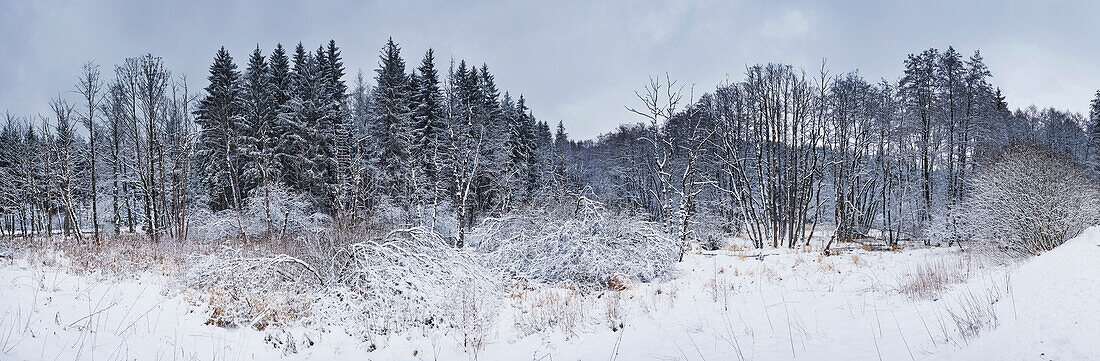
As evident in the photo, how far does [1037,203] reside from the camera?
35.3 feet

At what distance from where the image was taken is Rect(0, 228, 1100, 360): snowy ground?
4.41 m

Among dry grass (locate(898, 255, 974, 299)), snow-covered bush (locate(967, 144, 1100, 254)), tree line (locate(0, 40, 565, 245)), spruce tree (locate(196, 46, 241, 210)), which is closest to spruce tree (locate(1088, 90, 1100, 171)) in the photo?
snow-covered bush (locate(967, 144, 1100, 254))

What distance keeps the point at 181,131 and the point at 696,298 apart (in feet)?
87.9

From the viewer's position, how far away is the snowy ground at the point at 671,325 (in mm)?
4406

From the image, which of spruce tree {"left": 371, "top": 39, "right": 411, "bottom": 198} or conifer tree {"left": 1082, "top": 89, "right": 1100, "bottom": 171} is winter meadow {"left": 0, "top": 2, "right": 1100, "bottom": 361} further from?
conifer tree {"left": 1082, "top": 89, "right": 1100, "bottom": 171}

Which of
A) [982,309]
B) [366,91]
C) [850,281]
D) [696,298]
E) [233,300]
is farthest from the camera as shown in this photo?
[366,91]

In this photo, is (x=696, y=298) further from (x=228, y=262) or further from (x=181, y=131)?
(x=181, y=131)

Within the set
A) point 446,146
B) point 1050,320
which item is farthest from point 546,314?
point 446,146

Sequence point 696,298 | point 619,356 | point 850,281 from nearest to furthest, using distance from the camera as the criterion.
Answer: point 619,356 → point 696,298 → point 850,281

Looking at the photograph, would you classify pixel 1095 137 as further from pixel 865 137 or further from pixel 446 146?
pixel 446 146

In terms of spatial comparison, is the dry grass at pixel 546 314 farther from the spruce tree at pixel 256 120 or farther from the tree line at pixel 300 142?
the spruce tree at pixel 256 120

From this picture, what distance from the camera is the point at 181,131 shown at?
22953 millimetres

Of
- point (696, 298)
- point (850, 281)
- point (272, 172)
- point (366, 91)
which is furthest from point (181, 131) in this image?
point (850, 281)

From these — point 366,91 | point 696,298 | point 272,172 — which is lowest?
point 696,298
